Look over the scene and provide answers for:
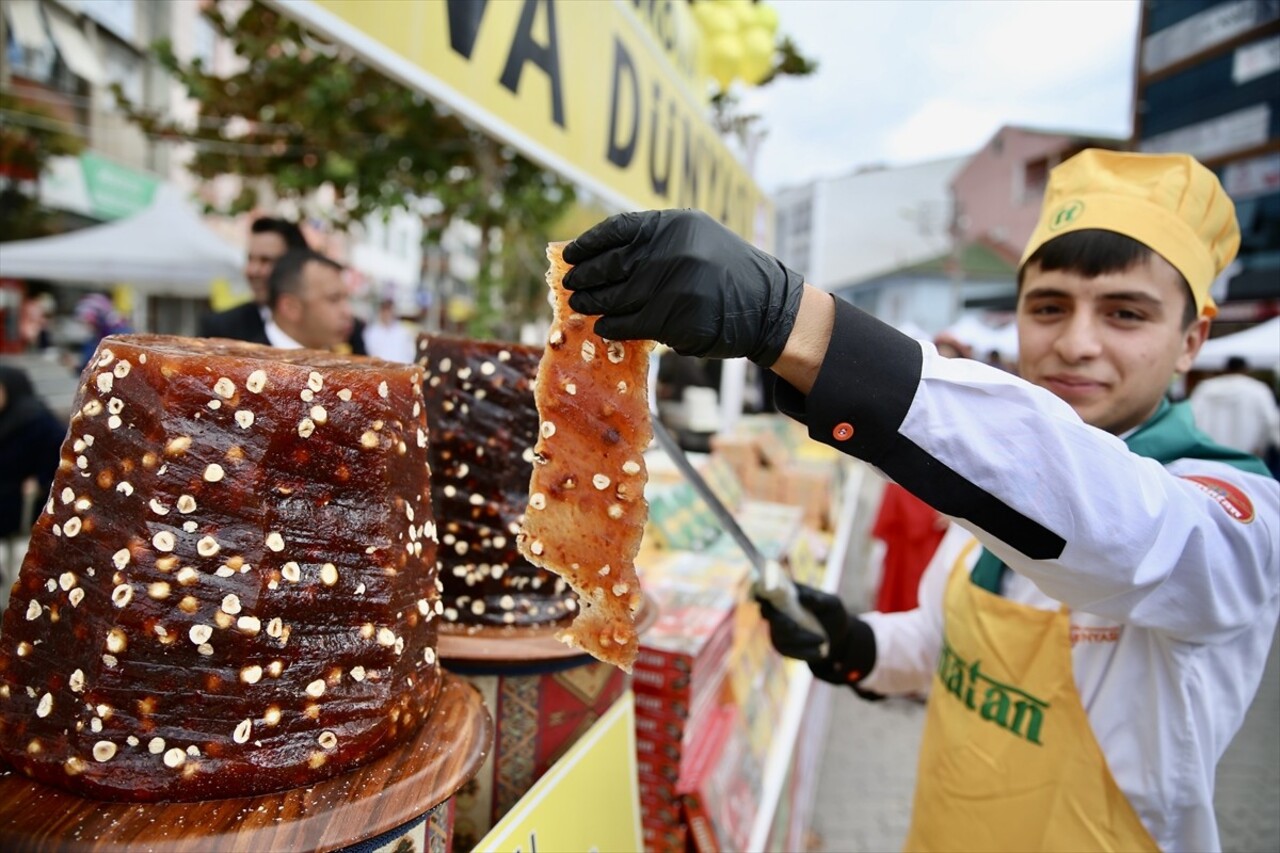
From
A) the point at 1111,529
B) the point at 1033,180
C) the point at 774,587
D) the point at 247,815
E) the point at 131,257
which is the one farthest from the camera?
the point at 1033,180

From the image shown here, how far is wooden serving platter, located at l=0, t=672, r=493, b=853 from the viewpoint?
69cm

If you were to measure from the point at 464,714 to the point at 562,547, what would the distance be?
0.27 metres

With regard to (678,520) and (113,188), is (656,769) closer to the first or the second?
(678,520)

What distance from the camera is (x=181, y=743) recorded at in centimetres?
77

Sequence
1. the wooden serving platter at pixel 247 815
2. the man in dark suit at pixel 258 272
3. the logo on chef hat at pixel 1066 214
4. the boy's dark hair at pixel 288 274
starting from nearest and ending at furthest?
1. the wooden serving platter at pixel 247 815
2. the logo on chef hat at pixel 1066 214
3. the boy's dark hair at pixel 288 274
4. the man in dark suit at pixel 258 272

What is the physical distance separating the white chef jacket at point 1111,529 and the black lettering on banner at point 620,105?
5.25ft

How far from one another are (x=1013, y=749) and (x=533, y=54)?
1.90m

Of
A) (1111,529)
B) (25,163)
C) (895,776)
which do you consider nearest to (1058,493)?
A: (1111,529)

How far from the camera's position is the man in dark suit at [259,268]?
3611 millimetres

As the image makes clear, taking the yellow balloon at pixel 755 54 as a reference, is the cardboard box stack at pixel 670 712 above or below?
below

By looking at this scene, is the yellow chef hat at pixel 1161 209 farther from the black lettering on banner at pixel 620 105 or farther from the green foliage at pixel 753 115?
the green foliage at pixel 753 115

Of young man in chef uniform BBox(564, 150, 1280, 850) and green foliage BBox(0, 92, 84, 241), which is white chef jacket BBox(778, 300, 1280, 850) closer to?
young man in chef uniform BBox(564, 150, 1280, 850)

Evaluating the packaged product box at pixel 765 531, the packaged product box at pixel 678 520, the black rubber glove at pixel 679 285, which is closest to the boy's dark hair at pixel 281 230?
the packaged product box at pixel 678 520

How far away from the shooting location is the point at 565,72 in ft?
6.29
